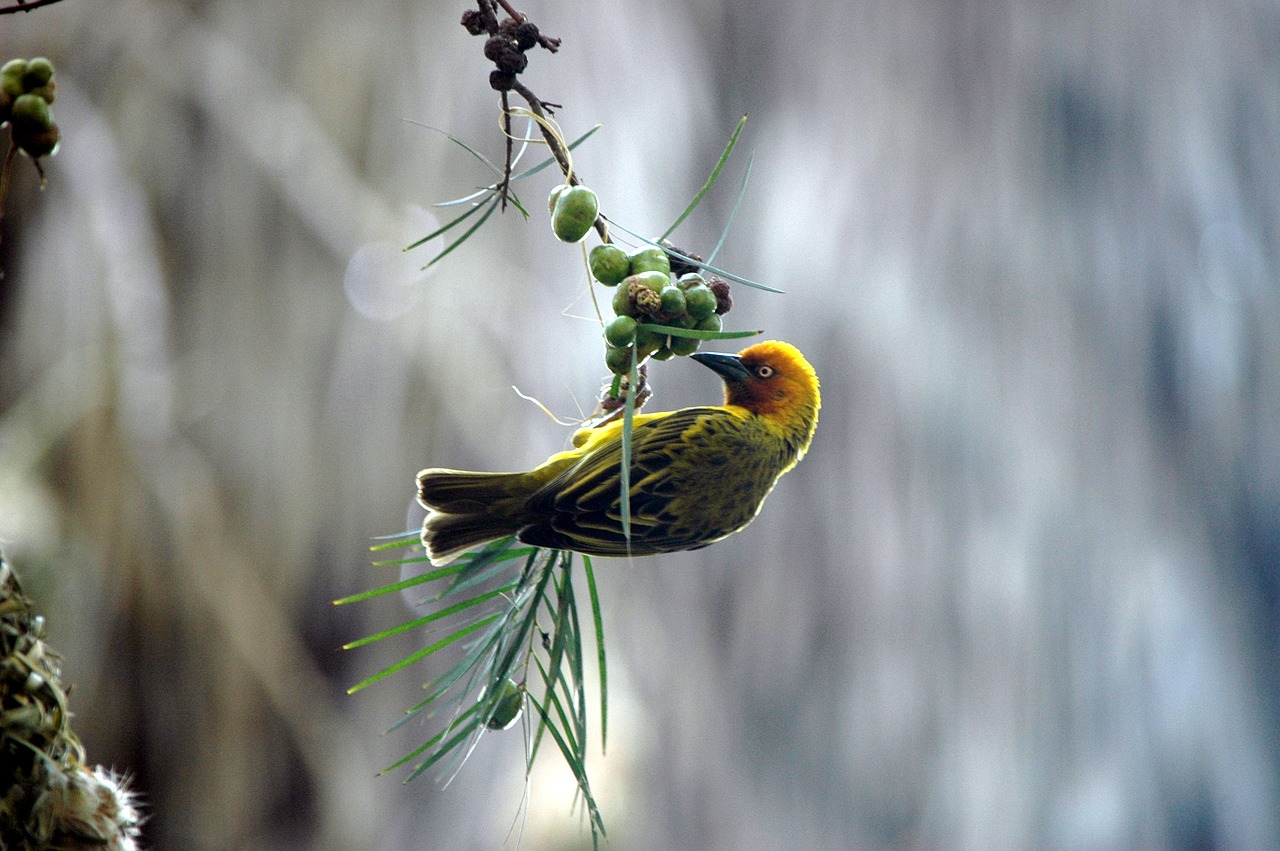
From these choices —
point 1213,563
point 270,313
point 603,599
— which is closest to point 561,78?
point 270,313

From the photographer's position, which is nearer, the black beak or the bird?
the bird

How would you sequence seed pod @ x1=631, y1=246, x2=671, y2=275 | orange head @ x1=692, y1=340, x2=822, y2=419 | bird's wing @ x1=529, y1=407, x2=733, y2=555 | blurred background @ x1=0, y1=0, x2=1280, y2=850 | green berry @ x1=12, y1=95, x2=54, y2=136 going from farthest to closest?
blurred background @ x1=0, y1=0, x2=1280, y2=850 → orange head @ x1=692, y1=340, x2=822, y2=419 → bird's wing @ x1=529, y1=407, x2=733, y2=555 → seed pod @ x1=631, y1=246, x2=671, y2=275 → green berry @ x1=12, y1=95, x2=54, y2=136

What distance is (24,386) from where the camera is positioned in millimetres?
3311

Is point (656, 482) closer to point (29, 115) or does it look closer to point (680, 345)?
point (680, 345)

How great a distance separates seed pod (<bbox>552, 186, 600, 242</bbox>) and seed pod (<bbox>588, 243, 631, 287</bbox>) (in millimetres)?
25

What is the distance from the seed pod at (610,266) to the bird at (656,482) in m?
0.21

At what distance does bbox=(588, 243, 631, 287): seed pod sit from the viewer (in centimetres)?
69

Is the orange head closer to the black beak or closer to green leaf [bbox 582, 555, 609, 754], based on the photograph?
the black beak

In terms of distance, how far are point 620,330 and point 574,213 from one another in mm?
76

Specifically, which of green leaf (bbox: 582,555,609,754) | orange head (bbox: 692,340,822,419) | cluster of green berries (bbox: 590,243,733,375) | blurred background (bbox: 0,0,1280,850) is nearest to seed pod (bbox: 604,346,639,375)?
cluster of green berries (bbox: 590,243,733,375)

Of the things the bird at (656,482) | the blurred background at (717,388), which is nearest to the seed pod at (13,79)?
the bird at (656,482)

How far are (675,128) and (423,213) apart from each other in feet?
3.29

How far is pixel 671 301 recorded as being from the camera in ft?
2.19

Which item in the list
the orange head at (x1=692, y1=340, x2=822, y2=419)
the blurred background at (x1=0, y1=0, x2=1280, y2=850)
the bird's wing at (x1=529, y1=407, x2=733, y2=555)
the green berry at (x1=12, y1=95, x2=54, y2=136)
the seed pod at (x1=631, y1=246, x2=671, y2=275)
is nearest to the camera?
the green berry at (x1=12, y1=95, x2=54, y2=136)
